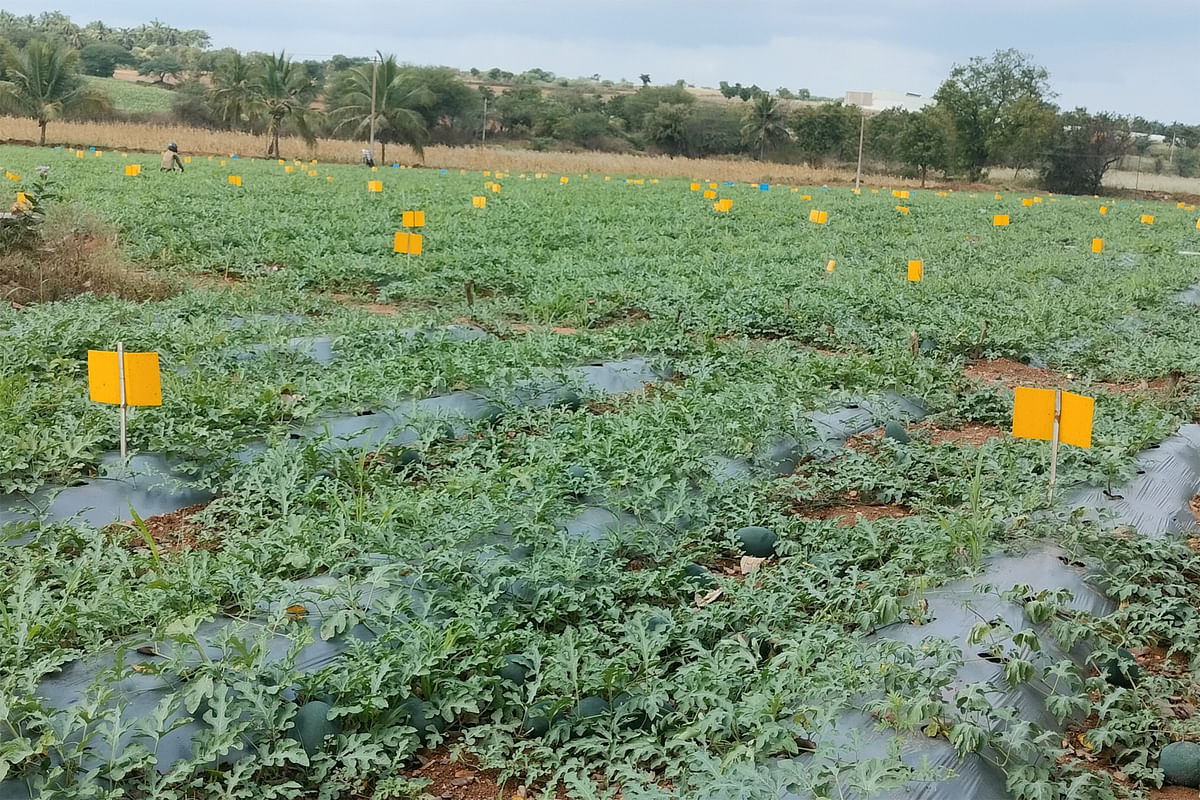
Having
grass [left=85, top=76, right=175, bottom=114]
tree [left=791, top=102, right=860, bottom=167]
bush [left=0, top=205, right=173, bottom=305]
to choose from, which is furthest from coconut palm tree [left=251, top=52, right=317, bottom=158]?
bush [left=0, top=205, right=173, bottom=305]

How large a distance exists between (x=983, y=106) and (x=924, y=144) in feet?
23.6

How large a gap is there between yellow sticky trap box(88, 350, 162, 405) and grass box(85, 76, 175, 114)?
55.3 m

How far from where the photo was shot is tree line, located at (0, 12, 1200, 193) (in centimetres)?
4153

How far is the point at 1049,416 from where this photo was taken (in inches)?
162

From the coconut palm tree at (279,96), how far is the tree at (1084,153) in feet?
105

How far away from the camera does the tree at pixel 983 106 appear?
48.6m

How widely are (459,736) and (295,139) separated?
45.6 metres

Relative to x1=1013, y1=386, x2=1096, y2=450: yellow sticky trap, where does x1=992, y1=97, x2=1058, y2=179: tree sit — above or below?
above

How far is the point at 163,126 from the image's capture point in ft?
150

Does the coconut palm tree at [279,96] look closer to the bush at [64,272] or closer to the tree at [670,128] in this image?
the tree at [670,128]

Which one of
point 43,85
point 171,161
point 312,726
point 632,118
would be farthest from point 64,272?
point 632,118

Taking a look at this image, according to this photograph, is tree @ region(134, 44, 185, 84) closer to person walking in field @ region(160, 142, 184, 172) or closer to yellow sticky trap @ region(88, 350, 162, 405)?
person walking in field @ region(160, 142, 184, 172)

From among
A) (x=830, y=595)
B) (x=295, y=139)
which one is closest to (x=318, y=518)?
(x=830, y=595)

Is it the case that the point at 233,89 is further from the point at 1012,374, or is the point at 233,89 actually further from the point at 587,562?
the point at 587,562
